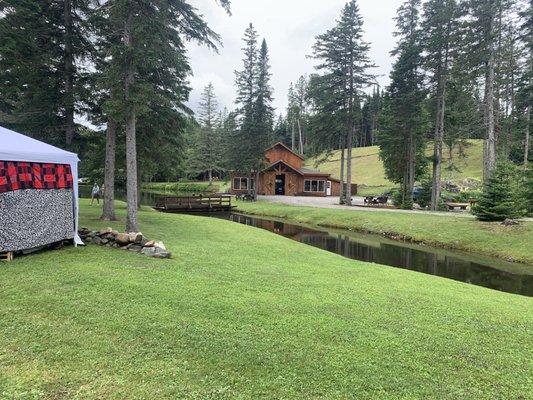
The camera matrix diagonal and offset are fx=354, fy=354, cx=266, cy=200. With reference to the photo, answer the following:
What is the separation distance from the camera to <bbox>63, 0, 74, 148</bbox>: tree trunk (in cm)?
1401

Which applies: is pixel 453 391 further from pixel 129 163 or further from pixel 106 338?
pixel 129 163

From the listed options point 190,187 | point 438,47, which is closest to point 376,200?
point 438,47

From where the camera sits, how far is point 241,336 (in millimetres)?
4477

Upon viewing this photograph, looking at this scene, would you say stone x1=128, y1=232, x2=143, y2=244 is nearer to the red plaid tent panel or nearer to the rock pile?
the rock pile

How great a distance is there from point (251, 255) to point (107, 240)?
12.9 ft

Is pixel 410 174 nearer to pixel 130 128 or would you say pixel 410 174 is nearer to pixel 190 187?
pixel 130 128

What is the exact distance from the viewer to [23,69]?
1339 cm

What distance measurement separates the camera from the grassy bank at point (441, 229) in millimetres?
14743

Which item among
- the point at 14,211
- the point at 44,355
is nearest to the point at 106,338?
the point at 44,355

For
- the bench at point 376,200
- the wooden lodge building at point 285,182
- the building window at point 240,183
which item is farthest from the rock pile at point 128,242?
the building window at point 240,183

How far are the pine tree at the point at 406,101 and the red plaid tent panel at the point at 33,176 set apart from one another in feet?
75.4

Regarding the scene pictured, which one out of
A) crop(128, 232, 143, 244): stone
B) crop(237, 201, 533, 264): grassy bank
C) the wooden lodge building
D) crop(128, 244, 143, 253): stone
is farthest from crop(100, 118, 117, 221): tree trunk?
the wooden lodge building

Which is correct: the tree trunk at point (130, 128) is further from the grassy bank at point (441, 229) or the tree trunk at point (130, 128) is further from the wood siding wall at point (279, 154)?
the wood siding wall at point (279, 154)

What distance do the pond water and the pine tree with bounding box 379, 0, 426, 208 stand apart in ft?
35.2
